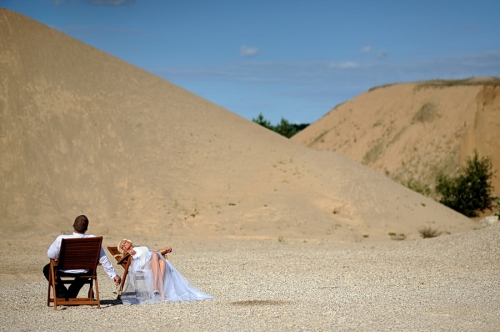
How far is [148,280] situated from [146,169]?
752 inches

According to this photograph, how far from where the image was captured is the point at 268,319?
9.37 metres

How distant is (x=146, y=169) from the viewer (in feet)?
97.1

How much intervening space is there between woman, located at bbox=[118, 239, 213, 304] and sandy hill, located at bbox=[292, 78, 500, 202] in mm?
38992

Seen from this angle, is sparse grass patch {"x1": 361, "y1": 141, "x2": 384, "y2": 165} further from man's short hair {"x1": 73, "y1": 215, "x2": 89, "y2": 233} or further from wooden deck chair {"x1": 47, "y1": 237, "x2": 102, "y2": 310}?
wooden deck chair {"x1": 47, "y1": 237, "x2": 102, "y2": 310}

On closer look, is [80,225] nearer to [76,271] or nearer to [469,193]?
[76,271]

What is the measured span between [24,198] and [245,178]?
29.3 ft

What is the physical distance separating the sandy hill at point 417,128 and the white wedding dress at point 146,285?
3893cm

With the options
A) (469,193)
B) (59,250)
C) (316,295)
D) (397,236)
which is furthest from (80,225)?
(469,193)

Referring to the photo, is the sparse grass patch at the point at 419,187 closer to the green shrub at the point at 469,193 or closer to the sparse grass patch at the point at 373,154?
Answer: the green shrub at the point at 469,193

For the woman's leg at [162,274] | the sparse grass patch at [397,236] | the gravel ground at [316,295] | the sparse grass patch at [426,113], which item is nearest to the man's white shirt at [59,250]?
the gravel ground at [316,295]

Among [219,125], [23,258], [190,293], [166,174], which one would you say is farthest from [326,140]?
[190,293]

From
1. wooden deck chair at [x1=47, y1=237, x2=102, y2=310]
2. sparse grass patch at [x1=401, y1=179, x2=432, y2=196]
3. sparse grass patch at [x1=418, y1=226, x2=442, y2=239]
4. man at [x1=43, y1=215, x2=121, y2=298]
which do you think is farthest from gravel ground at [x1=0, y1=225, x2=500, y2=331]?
sparse grass patch at [x1=401, y1=179, x2=432, y2=196]

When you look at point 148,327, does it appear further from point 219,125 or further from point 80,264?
point 219,125

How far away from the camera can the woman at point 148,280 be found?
10.7 meters
